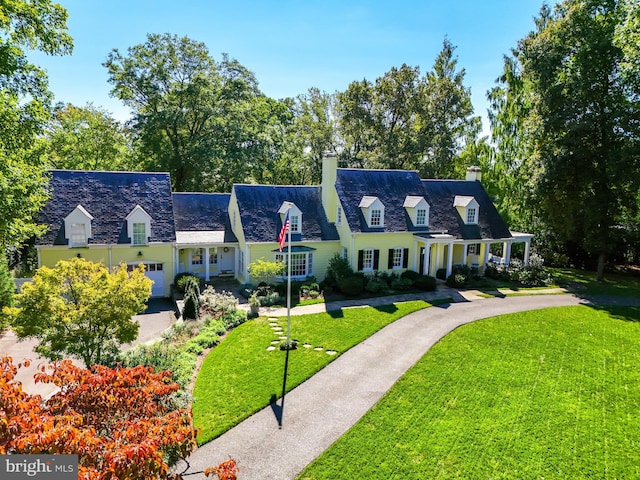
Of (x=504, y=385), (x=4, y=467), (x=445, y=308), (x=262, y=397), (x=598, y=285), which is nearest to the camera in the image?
(x=4, y=467)

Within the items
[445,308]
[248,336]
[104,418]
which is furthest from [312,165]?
[104,418]

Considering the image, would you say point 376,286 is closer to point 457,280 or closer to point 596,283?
point 457,280

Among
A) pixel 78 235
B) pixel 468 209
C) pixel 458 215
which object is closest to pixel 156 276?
pixel 78 235

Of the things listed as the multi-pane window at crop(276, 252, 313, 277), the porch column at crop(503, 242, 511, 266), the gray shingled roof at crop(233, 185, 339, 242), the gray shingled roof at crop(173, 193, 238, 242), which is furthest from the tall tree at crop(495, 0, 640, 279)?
the gray shingled roof at crop(173, 193, 238, 242)

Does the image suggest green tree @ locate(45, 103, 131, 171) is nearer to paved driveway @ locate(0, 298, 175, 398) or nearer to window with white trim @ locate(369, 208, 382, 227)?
paved driveway @ locate(0, 298, 175, 398)

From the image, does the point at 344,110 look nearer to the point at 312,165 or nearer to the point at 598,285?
the point at 312,165

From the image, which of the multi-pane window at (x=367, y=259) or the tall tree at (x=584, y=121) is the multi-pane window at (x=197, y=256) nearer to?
the multi-pane window at (x=367, y=259)
